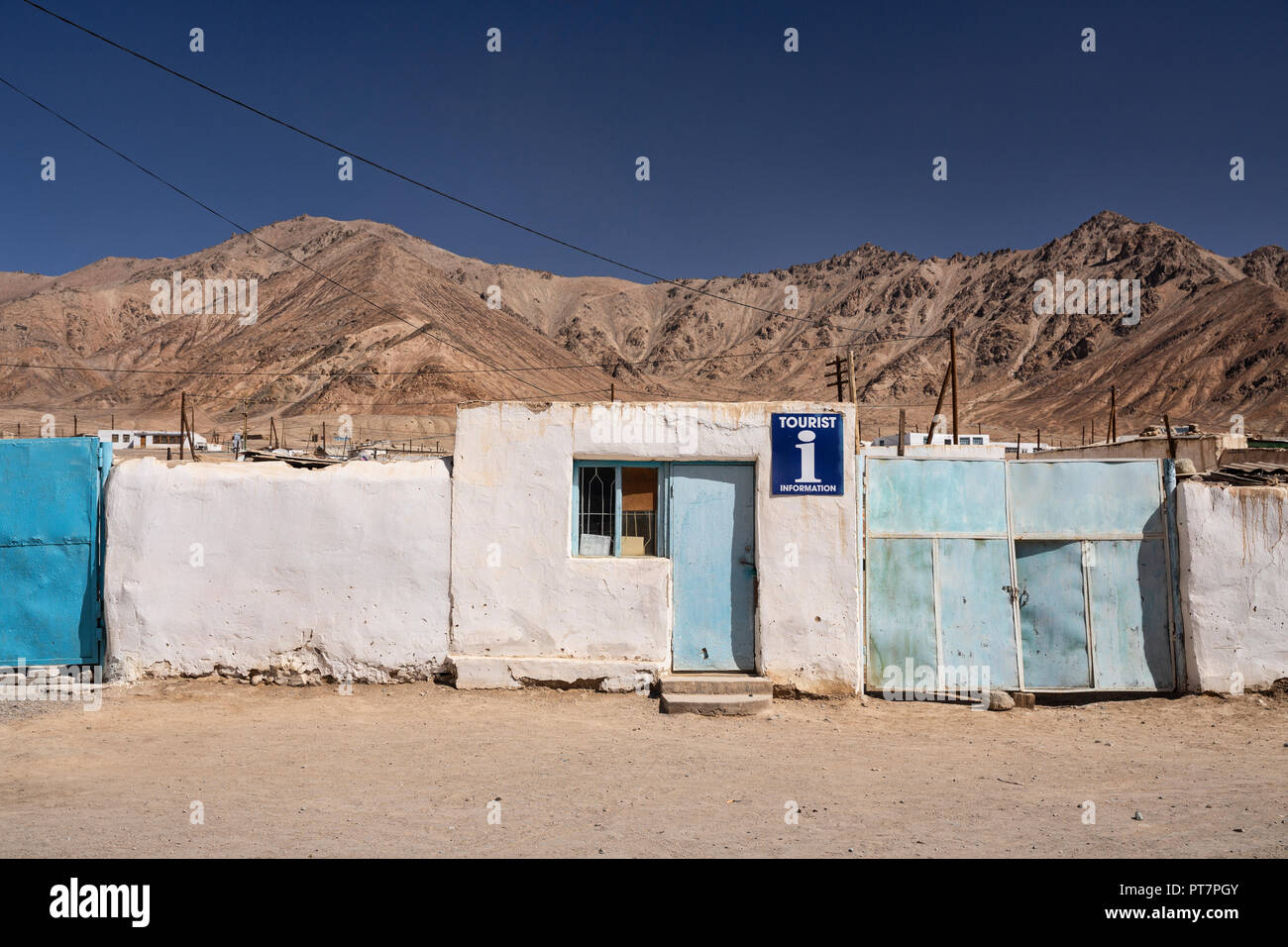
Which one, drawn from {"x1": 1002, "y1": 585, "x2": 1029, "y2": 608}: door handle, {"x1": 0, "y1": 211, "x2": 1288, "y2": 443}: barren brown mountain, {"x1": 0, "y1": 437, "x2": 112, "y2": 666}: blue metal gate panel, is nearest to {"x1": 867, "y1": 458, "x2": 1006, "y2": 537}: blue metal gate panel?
{"x1": 1002, "y1": 585, "x2": 1029, "y2": 608}: door handle

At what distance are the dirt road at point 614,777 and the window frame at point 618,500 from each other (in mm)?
1550

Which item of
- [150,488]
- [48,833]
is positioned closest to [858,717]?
[48,833]

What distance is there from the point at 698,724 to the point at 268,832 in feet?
12.9

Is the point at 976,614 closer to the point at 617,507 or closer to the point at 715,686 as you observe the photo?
the point at 715,686

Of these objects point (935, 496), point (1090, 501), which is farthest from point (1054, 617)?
point (935, 496)

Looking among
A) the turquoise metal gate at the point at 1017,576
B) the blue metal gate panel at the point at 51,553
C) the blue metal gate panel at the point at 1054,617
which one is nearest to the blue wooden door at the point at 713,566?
the turquoise metal gate at the point at 1017,576

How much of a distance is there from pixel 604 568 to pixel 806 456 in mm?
2415

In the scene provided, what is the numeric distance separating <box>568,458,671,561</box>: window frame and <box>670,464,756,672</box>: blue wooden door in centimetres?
9

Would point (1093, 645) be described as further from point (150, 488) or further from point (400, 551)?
point (150, 488)

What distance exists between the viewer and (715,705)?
830cm

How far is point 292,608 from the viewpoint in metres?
9.02

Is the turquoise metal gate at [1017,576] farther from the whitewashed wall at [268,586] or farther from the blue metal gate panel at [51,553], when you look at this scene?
the blue metal gate panel at [51,553]

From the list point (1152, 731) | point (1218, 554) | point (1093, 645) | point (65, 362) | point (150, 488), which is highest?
point (65, 362)
